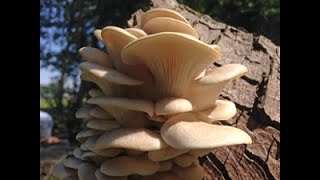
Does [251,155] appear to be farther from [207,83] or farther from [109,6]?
[109,6]

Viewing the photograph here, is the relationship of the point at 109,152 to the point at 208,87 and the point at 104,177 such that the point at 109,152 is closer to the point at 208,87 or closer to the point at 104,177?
the point at 104,177

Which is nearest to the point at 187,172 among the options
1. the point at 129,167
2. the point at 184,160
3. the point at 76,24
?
the point at 184,160

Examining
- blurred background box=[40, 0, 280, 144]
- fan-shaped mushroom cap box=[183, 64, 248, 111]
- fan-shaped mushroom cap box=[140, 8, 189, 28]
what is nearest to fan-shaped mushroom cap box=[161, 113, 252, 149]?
fan-shaped mushroom cap box=[183, 64, 248, 111]

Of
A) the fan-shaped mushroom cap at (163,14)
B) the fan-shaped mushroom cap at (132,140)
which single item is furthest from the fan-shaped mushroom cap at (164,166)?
the fan-shaped mushroom cap at (163,14)

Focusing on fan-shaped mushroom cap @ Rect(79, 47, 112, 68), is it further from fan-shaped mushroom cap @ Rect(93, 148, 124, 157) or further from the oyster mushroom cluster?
fan-shaped mushroom cap @ Rect(93, 148, 124, 157)

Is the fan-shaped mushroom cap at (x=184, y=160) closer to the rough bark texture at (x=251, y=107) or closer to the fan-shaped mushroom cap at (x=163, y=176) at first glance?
the fan-shaped mushroom cap at (x=163, y=176)
